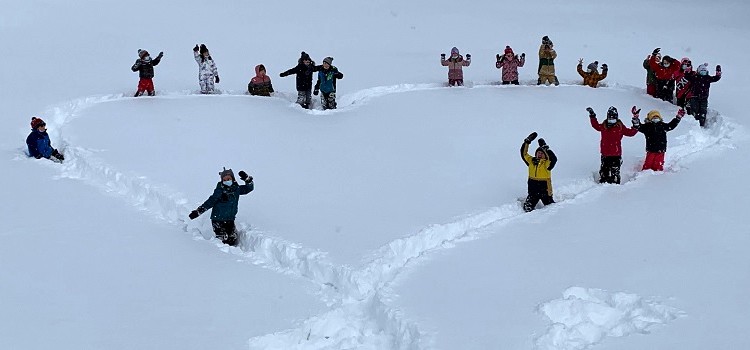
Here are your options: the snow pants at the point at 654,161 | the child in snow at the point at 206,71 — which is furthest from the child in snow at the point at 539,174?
the child in snow at the point at 206,71

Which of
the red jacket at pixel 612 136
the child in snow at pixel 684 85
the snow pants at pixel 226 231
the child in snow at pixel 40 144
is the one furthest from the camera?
the child in snow at pixel 684 85

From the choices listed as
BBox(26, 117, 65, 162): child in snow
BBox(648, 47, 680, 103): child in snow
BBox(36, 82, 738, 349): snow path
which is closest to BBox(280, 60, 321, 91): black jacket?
BBox(36, 82, 738, 349): snow path

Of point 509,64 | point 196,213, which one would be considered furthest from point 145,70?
point 509,64

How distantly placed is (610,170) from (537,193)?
65.8 inches

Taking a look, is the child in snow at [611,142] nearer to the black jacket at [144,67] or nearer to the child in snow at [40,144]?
the child in snow at [40,144]

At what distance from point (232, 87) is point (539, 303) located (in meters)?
10.8

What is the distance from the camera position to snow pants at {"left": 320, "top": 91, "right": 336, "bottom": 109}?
48.8 ft

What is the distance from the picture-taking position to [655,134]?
11.2m

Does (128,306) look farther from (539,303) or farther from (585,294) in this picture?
(585,294)

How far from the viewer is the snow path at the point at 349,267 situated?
7.32 m

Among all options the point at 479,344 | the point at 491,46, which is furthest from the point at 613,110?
the point at 491,46

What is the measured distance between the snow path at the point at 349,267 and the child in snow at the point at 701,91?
424 mm

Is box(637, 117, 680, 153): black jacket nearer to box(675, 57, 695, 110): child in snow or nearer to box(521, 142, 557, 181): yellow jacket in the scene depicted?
box(521, 142, 557, 181): yellow jacket

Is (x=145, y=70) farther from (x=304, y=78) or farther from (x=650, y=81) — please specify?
(x=650, y=81)
